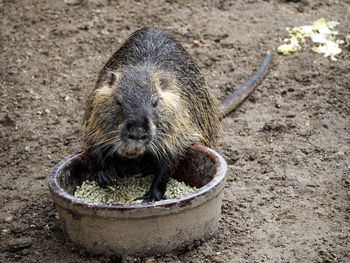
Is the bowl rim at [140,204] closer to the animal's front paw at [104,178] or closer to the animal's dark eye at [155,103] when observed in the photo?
the animal's front paw at [104,178]

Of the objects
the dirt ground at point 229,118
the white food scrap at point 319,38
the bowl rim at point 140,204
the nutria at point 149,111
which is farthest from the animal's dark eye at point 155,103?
the white food scrap at point 319,38

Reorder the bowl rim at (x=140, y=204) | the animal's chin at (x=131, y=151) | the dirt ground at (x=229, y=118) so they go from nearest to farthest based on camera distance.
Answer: the bowl rim at (x=140, y=204) → the animal's chin at (x=131, y=151) → the dirt ground at (x=229, y=118)

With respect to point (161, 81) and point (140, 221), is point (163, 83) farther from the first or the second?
point (140, 221)

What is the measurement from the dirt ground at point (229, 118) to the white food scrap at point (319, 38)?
88 mm

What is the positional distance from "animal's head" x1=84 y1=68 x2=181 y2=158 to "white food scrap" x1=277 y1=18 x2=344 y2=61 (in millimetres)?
2241

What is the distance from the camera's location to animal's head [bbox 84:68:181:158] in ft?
9.22

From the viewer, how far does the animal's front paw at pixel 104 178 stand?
3264 millimetres

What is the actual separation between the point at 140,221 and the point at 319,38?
3.49m

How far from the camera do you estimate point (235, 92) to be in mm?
4621

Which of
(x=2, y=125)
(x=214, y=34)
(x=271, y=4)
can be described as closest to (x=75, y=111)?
(x=2, y=125)

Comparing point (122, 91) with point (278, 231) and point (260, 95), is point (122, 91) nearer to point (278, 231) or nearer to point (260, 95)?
point (278, 231)

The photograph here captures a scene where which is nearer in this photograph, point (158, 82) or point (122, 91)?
point (122, 91)

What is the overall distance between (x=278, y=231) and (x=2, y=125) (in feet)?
8.33

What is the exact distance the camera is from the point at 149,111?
291 cm
